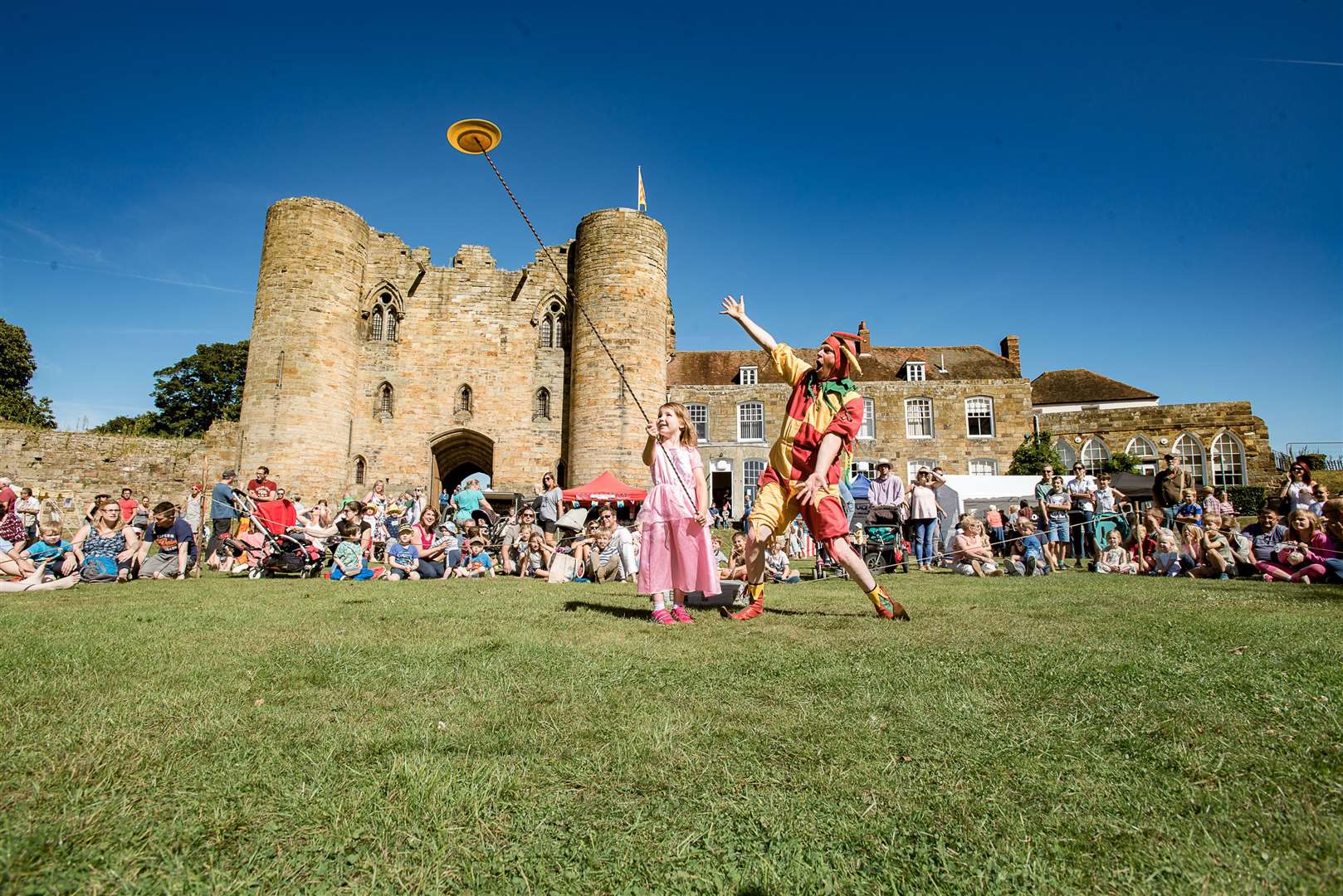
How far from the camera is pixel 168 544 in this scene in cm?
1228

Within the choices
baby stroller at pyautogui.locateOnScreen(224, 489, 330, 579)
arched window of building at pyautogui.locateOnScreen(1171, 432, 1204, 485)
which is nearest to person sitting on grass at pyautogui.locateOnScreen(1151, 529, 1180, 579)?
baby stroller at pyautogui.locateOnScreen(224, 489, 330, 579)

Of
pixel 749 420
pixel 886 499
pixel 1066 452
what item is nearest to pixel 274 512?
pixel 886 499

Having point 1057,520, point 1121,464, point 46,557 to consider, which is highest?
point 1121,464

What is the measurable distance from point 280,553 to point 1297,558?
1540 cm

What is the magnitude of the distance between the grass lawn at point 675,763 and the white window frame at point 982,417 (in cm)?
3128

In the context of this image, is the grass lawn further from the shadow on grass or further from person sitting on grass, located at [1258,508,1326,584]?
person sitting on grass, located at [1258,508,1326,584]

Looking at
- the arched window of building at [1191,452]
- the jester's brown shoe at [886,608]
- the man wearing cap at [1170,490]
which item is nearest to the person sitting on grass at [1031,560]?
the man wearing cap at [1170,490]

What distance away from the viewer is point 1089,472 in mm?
33312

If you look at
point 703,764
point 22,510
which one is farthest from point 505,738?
point 22,510

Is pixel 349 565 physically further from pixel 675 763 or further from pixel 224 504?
pixel 675 763

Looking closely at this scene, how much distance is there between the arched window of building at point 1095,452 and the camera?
3481 centimetres

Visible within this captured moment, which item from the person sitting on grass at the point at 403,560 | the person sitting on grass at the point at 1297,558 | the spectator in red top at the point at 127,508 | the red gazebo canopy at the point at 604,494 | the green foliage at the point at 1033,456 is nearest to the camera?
the person sitting on grass at the point at 1297,558

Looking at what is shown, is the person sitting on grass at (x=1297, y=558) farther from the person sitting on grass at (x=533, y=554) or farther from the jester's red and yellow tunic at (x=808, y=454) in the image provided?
the person sitting on grass at (x=533, y=554)

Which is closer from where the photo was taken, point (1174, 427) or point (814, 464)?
point (814, 464)
